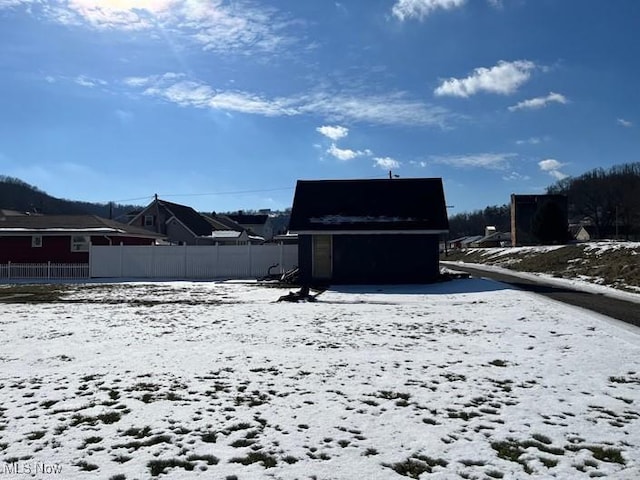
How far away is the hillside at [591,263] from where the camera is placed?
65.4ft

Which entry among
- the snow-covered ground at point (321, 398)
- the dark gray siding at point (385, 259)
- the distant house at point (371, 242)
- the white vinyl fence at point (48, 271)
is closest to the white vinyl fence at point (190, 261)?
the white vinyl fence at point (48, 271)

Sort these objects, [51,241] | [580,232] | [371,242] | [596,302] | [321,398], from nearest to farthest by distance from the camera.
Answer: [321,398] < [596,302] < [371,242] < [51,241] < [580,232]

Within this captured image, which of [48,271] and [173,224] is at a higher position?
[173,224]

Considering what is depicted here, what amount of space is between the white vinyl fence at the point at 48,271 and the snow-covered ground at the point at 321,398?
17.5 metres

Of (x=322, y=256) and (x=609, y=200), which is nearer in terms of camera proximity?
(x=322, y=256)

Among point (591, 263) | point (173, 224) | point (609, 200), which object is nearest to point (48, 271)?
point (173, 224)

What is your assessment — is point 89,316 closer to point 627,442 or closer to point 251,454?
point 251,454

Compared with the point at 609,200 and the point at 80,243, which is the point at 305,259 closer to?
the point at 80,243

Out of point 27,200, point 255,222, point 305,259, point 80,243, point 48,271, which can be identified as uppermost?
point 27,200

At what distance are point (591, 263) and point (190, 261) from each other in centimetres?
2176

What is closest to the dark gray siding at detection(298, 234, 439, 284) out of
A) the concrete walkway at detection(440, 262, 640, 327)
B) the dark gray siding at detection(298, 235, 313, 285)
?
the dark gray siding at detection(298, 235, 313, 285)

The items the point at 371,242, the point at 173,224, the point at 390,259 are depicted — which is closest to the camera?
the point at 390,259

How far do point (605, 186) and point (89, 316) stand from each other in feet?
346

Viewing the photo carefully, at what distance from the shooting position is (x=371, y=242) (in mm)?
22797
